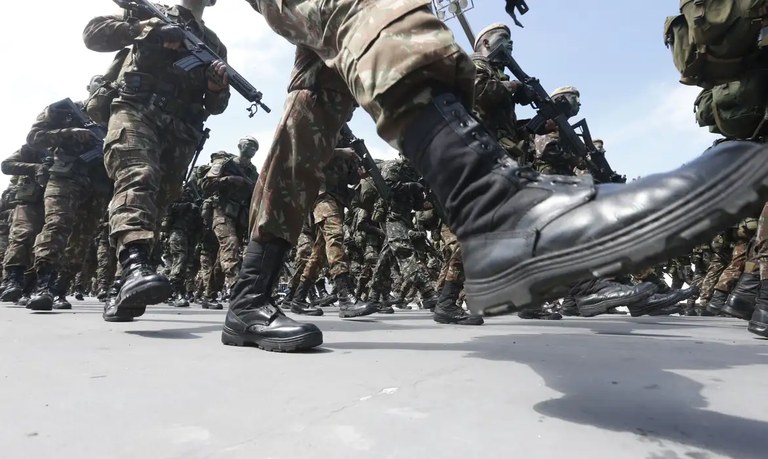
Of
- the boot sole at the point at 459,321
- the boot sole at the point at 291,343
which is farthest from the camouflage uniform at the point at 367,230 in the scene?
the boot sole at the point at 291,343

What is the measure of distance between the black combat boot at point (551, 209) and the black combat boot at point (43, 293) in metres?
3.27

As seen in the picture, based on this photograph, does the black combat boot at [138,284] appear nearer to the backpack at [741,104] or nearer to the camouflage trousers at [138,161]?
the camouflage trousers at [138,161]

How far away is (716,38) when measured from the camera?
2.14 m

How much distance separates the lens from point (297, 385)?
89 centimetres

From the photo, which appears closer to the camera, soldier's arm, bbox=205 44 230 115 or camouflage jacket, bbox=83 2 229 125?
camouflage jacket, bbox=83 2 229 125

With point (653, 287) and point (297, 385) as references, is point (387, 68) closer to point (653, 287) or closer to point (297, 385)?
point (297, 385)

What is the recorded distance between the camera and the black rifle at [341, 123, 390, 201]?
525 cm

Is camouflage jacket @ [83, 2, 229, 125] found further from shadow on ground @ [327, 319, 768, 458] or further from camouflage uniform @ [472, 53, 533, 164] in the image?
camouflage uniform @ [472, 53, 533, 164]

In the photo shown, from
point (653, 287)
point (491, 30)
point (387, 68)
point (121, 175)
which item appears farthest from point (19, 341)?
point (491, 30)

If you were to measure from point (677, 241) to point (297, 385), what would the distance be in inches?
26.0

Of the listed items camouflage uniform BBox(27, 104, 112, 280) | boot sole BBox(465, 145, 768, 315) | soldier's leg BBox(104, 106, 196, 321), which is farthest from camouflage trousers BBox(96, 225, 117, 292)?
boot sole BBox(465, 145, 768, 315)

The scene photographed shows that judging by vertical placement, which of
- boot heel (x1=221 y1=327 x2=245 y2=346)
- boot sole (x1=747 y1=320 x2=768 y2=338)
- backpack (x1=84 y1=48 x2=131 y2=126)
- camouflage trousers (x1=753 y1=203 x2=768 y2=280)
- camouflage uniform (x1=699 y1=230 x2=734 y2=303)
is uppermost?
backpack (x1=84 y1=48 x2=131 y2=126)

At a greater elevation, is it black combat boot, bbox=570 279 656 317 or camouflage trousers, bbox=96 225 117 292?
camouflage trousers, bbox=96 225 117 292

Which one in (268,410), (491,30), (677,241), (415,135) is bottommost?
(268,410)
